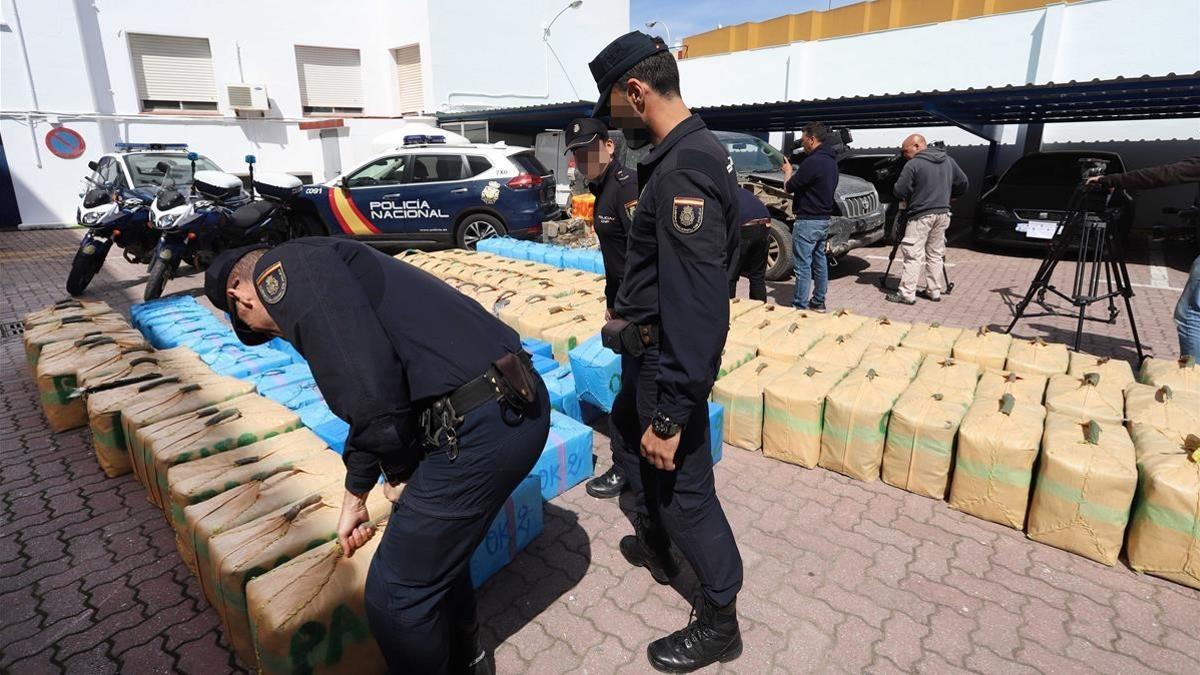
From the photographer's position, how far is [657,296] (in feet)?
6.49

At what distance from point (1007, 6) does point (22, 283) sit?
20.6 metres

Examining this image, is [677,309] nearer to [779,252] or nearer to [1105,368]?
[1105,368]

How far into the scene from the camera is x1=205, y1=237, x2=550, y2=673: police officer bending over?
1483 mm

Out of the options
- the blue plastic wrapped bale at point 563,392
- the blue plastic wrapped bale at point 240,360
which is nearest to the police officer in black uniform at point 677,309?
the blue plastic wrapped bale at point 563,392

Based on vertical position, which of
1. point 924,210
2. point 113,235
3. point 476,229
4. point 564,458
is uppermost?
point 924,210

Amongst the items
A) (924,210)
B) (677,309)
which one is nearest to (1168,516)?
(677,309)

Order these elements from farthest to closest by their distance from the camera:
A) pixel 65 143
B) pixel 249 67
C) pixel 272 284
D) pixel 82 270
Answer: pixel 249 67 < pixel 65 143 < pixel 82 270 < pixel 272 284

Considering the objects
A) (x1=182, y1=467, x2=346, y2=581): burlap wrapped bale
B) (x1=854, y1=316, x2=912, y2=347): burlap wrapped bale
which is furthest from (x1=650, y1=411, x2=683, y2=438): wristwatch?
(x1=854, y1=316, x2=912, y2=347): burlap wrapped bale

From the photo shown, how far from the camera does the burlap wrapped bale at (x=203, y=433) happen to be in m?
2.75

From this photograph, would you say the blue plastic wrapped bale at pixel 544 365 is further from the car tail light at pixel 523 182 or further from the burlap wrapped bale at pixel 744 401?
the car tail light at pixel 523 182

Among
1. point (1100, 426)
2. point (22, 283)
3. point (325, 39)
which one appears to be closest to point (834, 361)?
point (1100, 426)

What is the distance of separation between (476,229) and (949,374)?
738 centimetres

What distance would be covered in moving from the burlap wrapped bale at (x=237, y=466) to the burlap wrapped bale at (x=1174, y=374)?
4331 mm

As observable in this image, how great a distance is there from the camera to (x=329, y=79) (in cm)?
1750
